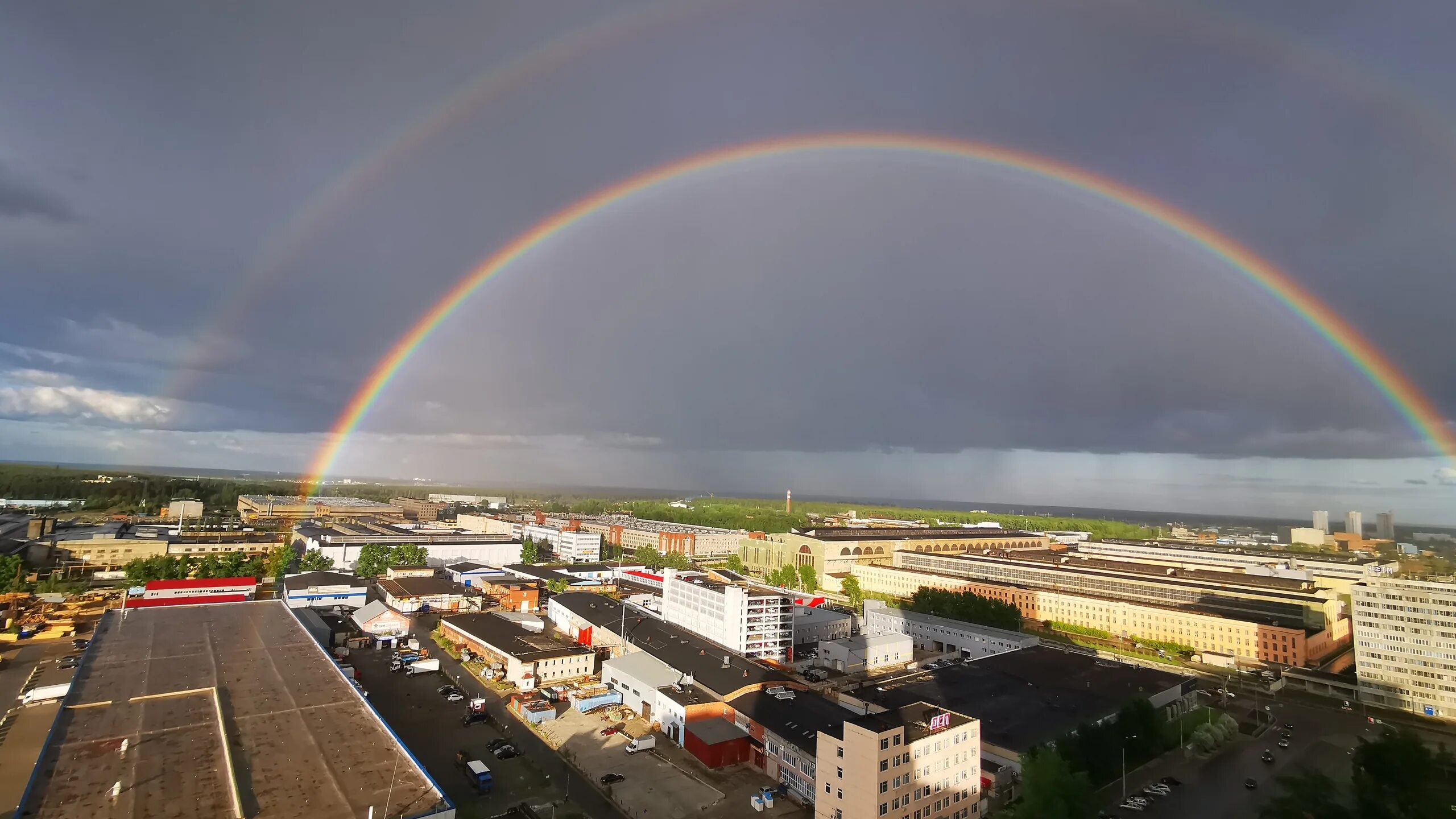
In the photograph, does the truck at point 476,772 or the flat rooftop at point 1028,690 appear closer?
the truck at point 476,772

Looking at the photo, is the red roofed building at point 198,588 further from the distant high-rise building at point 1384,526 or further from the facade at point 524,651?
the distant high-rise building at point 1384,526

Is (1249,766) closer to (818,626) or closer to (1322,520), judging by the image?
(818,626)

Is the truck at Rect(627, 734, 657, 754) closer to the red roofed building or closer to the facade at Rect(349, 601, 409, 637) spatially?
the facade at Rect(349, 601, 409, 637)

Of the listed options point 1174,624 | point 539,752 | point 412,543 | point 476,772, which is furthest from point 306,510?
point 1174,624

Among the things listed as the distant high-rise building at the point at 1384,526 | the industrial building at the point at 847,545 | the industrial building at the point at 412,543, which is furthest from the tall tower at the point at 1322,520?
the industrial building at the point at 412,543

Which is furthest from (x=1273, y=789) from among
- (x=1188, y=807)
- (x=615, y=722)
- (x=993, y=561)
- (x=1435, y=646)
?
(x=993, y=561)

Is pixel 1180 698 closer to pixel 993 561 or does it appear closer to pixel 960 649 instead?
pixel 960 649
